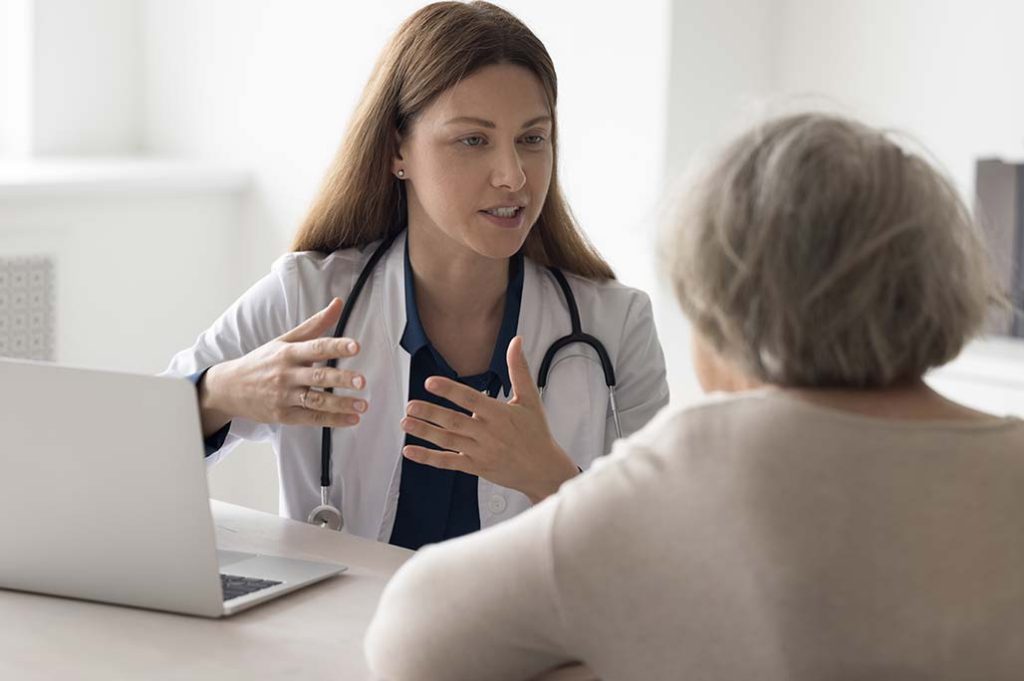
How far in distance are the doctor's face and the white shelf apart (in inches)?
65.8

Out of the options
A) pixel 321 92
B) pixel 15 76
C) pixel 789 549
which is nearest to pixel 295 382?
pixel 789 549

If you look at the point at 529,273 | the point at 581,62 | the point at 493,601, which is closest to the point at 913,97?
the point at 581,62

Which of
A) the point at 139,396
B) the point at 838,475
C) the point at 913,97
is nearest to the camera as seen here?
the point at 838,475

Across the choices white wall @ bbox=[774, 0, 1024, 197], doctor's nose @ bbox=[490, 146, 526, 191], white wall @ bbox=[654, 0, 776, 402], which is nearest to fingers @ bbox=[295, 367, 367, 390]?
doctor's nose @ bbox=[490, 146, 526, 191]

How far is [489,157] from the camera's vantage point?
1.82 metres

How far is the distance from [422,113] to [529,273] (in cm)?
27

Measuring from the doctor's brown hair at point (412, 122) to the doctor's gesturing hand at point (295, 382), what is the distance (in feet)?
1.32

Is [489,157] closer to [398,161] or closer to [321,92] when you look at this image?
[398,161]

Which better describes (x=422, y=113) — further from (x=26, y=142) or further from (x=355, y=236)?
(x=26, y=142)

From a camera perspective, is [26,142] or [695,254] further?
[26,142]

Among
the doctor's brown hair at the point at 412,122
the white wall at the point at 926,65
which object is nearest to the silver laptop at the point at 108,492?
the doctor's brown hair at the point at 412,122

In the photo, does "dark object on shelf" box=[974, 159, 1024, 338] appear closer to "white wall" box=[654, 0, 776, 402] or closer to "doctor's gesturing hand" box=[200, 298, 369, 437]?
→ "white wall" box=[654, 0, 776, 402]

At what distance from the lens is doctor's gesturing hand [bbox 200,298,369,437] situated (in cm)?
148

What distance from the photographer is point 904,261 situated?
36.5 inches
